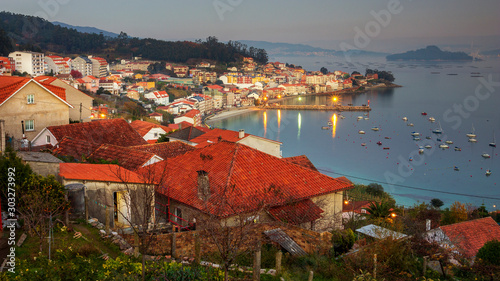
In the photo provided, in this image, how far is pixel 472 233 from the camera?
26.2 ft

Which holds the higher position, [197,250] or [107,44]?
[107,44]

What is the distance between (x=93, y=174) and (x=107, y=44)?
282ft

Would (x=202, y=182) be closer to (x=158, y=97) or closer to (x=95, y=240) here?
(x=95, y=240)

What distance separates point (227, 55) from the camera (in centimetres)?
8650

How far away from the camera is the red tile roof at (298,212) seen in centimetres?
587

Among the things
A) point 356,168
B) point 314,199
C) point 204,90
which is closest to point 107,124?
point 314,199

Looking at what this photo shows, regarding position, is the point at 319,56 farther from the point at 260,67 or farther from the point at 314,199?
the point at 314,199

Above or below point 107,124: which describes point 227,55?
above

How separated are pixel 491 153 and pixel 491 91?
44.6 metres

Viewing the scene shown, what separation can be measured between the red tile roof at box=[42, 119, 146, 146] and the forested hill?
210 ft

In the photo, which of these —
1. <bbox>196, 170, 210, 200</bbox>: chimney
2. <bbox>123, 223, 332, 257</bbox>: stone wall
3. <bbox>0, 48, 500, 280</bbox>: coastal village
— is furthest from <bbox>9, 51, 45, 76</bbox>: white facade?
<bbox>123, 223, 332, 257</bbox>: stone wall

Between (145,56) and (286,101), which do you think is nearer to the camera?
(286,101)

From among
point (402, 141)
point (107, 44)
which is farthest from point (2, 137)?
point (107, 44)

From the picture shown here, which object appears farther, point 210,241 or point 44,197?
point 44,197
